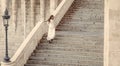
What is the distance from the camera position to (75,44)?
14.7 meters

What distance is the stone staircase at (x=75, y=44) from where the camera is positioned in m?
13.8

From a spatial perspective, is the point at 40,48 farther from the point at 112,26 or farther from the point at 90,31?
the point at 112,26

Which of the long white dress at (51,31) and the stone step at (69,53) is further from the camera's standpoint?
the long white dress at (51,31)

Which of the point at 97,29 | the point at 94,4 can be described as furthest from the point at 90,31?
the point at 94,4

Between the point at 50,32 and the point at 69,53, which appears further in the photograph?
the point at 50,32

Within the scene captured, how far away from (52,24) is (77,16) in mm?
2585

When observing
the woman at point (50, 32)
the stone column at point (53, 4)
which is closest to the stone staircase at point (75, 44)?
the woman at point (50, 32)

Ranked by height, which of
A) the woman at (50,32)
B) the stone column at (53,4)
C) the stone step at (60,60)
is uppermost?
the stone column at (53,4)

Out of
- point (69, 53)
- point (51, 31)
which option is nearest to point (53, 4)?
point (51, 31)

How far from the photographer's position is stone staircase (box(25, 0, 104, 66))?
45.2 ft

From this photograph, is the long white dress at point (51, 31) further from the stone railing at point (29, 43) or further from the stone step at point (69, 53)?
the stone step at point (69, 53)

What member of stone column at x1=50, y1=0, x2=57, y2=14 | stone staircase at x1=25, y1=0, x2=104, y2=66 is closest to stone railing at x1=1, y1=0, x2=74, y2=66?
stone staircase at x1=25, y1=0, x2=104, y2=66

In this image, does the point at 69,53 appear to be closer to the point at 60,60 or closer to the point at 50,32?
the point at 60,60

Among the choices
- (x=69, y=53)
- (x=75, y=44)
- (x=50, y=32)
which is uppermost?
(x=50, y=32)
